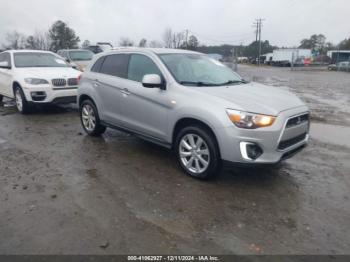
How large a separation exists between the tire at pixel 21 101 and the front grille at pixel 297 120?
7.02m

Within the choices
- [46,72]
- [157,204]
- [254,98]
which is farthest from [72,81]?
[157,204]

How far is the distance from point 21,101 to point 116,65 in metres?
4.36

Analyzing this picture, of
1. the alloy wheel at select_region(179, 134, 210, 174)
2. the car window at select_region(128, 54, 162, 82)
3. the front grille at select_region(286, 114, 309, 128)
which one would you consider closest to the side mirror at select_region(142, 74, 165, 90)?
the car window at select_region(128, 54, 162, 82)

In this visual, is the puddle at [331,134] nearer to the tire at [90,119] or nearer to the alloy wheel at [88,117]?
the tire at [90,119]

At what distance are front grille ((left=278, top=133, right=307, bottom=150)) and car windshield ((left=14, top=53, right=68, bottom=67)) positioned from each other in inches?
305

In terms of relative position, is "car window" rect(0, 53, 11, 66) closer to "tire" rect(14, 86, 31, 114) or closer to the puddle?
"tire" rect(14, 86, 31, 114)

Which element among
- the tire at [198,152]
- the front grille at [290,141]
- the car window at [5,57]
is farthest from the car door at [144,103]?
the car window at [5,57]

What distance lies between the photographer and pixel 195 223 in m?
3.61

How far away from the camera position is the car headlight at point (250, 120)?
417 cm

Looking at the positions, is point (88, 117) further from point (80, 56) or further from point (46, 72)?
point (80, 56)

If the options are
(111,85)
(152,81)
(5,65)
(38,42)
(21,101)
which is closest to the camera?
(152,81)

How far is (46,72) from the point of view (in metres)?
9.26

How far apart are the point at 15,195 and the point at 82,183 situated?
819mm

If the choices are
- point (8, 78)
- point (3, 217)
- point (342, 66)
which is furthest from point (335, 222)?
point (342, 66)
